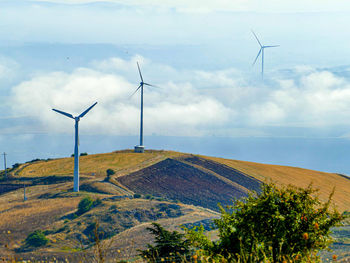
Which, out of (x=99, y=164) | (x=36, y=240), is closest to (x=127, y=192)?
(x=99, y=164)

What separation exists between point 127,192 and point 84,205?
67.2 feet

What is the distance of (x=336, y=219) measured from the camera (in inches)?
918

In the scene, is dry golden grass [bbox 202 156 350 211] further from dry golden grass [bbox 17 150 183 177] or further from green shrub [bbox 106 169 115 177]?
green shrub [bbox 106 169 115 177]

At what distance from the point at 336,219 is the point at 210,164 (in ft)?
506

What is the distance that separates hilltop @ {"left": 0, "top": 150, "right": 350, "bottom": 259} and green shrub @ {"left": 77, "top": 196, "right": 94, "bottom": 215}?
6.18ft

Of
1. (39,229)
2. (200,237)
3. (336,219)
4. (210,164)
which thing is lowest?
(39,229)

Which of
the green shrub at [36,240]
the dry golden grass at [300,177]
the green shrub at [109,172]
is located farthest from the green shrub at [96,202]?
the dry golden grass at [300,177]

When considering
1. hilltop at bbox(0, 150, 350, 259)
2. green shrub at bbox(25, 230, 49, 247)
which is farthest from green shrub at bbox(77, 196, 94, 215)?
green shrub at bbox(25, 230, 49, 247)

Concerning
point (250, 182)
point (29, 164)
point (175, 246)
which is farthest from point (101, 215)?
point (175, 246)

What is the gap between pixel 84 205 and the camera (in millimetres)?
131875

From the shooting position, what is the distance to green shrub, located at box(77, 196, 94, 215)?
426ft

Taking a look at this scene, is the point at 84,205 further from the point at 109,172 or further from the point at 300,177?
the point at 300,177

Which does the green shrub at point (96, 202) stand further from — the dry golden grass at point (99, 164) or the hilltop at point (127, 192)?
the dry golden grass at point (99, 164)

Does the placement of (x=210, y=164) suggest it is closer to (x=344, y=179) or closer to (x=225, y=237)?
(x=344, y=179)
